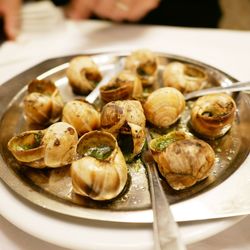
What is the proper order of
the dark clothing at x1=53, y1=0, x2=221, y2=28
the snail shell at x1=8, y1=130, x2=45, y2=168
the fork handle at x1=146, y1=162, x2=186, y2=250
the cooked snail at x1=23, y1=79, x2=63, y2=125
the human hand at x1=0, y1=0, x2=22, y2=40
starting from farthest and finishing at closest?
the dark clothing at x1=53, y1=0, x2=221, y2=28 < the human hand at x1=0, y1=0, x2=22, y2=40 < the cooked snail at x1=23, y1=79, x2=63, y2=125 < the snail shell at x1=8, y1=130, x2=45, y2=168 < the fork handle at x1=146, y1=162, x2=186, y2=250

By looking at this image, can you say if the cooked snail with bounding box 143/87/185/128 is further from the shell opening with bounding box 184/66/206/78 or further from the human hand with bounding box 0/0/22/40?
the human hand with bounding box 0/0/22/40

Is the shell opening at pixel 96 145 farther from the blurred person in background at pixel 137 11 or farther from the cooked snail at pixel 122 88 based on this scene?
the blurred person in background at pixel 137 11

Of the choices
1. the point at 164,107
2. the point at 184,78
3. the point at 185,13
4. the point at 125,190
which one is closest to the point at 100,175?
the point at 125,190

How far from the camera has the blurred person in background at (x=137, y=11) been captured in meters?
1.00

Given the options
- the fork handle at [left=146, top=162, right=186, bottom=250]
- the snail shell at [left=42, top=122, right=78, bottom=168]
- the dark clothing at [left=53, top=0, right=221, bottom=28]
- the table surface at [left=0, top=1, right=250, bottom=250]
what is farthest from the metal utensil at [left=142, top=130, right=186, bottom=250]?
the dark clothing at [left=53, top=0, right=221, bottom=28]

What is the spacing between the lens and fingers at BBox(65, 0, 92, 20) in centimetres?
105

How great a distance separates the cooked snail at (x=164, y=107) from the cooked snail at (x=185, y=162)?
0.34ft

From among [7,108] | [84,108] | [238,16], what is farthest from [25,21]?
[238,16]

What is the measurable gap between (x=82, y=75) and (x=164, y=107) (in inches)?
7.5

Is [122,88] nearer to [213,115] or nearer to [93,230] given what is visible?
[213,115]

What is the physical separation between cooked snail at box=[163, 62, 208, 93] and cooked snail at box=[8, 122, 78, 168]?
8.8 inches

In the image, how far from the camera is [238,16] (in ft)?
5.93

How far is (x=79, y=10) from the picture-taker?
41.7 inches

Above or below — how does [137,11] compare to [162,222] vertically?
above
